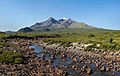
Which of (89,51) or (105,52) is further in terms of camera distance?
(89,51)

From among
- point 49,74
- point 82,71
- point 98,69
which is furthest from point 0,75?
point 98,69

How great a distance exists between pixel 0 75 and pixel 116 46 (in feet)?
160

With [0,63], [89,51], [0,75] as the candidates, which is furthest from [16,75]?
[89,51]

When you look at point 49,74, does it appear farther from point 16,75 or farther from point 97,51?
point 97,51

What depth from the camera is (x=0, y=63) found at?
→ 48.5m

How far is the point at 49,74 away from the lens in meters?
40.8

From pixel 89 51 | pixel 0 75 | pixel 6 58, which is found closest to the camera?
pixel 0 75

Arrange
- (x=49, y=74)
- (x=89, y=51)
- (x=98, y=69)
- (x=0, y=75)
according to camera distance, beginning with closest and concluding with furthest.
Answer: (x=0, y=75), (x=49, y=74), (x=98, y=69), (x=89, y=51)

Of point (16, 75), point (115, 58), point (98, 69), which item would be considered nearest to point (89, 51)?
point (115, 58)

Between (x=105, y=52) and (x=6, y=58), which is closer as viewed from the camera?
(x=6, y=58)

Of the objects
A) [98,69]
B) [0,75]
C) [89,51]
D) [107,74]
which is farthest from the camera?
[89,51]

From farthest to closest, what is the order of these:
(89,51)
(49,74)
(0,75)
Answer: (89,51) < (49,74) < (0,75)

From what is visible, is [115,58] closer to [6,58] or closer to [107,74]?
[107,74]

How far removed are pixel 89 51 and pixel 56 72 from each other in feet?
119
